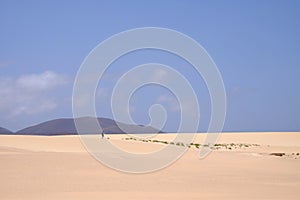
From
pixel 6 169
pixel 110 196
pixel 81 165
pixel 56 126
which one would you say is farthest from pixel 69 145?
pixel 56 126

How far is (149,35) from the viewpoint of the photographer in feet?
53.9

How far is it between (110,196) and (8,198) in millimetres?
2184

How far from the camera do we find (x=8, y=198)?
10.0 metres

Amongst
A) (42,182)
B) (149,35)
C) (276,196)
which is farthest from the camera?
(149,35)

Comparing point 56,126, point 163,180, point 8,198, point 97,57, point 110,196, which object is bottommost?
point 8,198

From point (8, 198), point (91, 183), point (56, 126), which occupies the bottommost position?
point (8, 198)

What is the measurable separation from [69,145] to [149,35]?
61.5ft

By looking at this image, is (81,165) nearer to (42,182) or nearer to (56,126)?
(42,182)

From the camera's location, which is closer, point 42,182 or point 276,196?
point 276,196

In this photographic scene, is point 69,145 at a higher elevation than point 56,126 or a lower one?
lower

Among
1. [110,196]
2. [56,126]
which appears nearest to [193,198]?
[110,196]

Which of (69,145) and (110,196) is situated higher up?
(69,145)

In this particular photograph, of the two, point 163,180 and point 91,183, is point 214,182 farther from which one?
point 91,183

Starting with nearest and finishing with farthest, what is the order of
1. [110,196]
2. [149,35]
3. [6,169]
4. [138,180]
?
[110,196] → [138,180] → [6,169] → [149,35]
